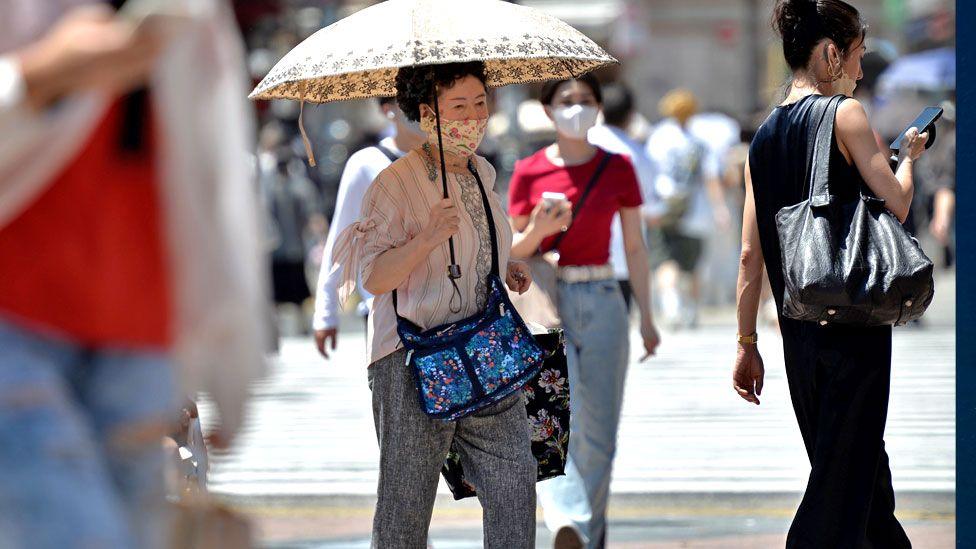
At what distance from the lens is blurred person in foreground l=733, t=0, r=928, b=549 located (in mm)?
4590

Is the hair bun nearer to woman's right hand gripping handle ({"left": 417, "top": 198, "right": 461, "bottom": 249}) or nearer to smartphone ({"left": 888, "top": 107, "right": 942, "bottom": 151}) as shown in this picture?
smartphone ({"left": 888, "top": 107, "right": 942, "bottom": 151})

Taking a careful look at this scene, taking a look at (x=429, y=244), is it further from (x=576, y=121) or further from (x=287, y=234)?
(x=287, y=234)

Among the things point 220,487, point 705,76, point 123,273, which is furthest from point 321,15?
point 123,273

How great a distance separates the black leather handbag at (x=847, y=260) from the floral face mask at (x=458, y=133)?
0.89m

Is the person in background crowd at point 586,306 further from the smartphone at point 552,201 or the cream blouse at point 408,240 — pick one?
the cream blouse at point 408,240

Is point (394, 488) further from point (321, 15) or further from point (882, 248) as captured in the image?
point (321, 15)

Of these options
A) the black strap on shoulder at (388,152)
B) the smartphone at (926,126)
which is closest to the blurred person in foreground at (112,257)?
the smartphone at (926,126)

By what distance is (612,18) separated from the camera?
2898cm

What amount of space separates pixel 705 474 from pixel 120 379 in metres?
5.73

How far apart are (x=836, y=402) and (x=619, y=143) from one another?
2.47m

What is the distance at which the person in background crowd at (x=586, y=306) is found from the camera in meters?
5.93

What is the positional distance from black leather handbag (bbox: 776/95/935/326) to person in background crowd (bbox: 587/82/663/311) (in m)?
2.02

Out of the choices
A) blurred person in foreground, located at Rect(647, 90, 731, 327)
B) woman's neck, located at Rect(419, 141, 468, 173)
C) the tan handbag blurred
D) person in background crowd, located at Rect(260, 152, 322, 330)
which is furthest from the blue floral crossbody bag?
person in background crowd, located at Rect(260, 152, 322, 330)

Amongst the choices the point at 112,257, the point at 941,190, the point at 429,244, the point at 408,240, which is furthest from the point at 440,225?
the point at 941,190
